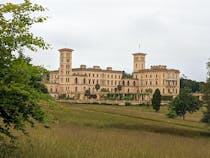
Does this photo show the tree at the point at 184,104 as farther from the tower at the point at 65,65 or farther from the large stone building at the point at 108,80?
the tower at the point at 65,65

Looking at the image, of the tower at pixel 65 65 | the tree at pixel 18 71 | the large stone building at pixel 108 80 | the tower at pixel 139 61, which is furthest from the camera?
the tower at pixel 139 61

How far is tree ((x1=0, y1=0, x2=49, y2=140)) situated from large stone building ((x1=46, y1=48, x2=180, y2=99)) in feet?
496

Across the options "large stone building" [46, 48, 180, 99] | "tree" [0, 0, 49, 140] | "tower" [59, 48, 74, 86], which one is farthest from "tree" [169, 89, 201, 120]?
"tower" [59, 48, 74, 86]

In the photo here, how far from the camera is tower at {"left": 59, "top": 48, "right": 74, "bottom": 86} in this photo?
175625mm

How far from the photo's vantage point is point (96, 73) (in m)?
180

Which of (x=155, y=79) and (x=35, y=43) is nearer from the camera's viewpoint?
(x=35, y=43)

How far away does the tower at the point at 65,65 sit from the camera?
175625 mm

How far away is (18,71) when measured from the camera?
502 inches

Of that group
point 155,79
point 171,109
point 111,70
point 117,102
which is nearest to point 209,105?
point 171,109

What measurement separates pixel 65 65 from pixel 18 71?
165939mm

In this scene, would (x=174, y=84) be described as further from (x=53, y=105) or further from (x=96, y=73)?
(x=53, y=105)

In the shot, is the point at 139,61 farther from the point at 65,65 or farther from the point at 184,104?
the point at 184,104

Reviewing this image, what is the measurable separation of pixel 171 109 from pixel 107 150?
60809mm

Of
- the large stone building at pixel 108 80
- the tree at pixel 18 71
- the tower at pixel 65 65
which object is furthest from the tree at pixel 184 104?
the tower at pixel 65 65
